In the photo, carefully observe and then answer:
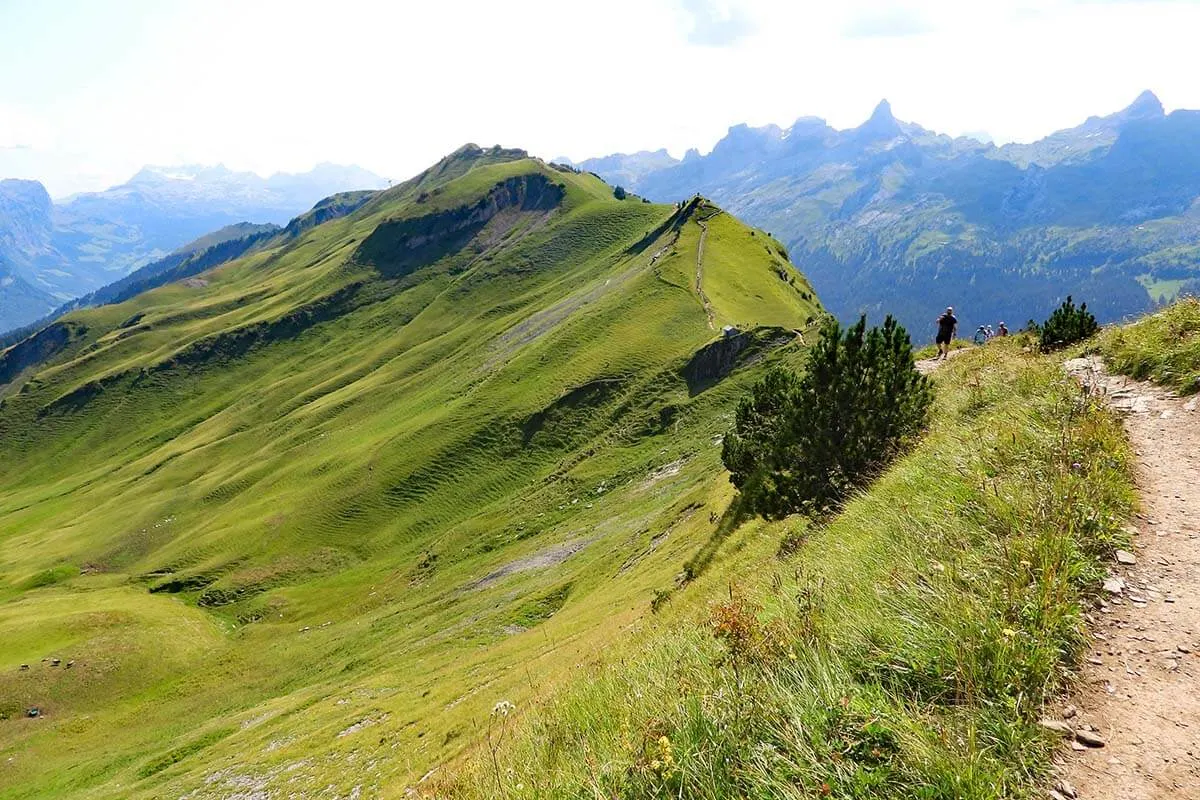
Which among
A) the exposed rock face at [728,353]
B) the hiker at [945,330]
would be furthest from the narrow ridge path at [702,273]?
the hiker at [945,330]

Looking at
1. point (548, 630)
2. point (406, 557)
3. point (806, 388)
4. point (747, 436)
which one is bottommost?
point (406, 557)

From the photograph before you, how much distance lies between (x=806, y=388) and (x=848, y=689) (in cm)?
1737

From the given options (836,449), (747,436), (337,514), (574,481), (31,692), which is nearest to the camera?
(836,449)

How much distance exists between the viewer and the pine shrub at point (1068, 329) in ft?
77.8

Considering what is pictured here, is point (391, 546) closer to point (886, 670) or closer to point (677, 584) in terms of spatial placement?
point (677, 584)

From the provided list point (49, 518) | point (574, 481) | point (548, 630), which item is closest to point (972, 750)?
point (548, 630)

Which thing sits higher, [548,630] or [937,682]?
[937,682]

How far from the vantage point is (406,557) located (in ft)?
310

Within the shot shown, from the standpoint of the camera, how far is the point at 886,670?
684cm

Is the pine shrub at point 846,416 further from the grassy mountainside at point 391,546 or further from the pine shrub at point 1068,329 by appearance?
the grassy mountainside at point 391,546

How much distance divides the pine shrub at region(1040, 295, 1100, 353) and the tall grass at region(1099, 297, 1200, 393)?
5.01 meters

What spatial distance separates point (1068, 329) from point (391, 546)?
95.5m

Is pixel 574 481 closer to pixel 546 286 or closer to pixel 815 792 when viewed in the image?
pixel 815 792

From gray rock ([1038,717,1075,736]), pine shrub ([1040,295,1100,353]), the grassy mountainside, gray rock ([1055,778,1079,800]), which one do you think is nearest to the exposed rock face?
the grassy mountainside
